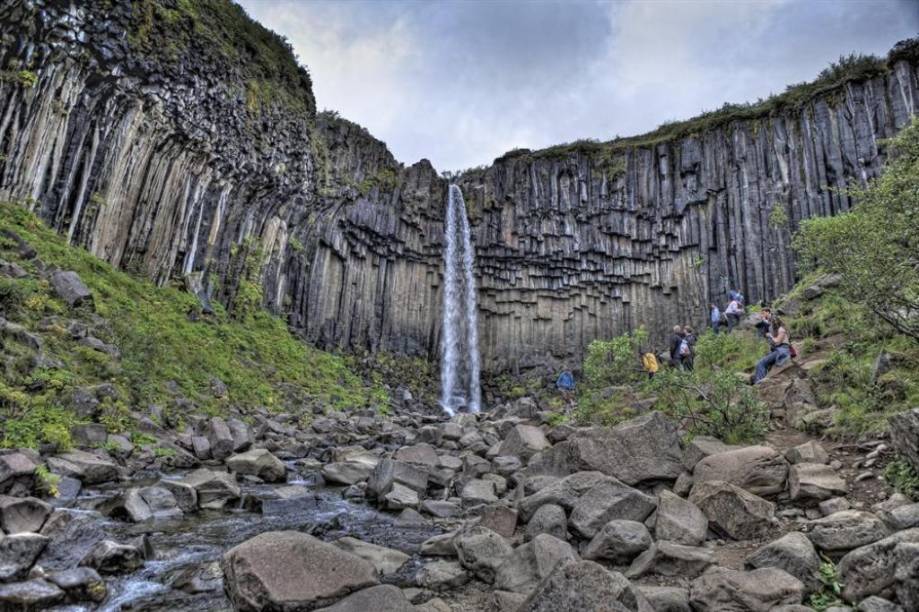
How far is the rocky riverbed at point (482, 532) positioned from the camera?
4230 mm

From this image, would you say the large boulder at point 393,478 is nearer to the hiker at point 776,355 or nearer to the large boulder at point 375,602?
the large boulder at point 375,602

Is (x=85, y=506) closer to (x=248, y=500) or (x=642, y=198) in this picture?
(x=248, y=500)

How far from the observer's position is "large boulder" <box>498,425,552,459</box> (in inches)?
419

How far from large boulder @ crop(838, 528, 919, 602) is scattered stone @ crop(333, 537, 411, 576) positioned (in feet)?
13.1

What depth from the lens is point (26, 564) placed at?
4719mm

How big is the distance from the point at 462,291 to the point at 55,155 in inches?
861

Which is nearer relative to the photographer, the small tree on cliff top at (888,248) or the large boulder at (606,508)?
the large boulder at (606,508)

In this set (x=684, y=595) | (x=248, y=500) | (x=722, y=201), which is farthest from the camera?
(x=722, y=201)

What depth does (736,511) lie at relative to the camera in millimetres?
5516

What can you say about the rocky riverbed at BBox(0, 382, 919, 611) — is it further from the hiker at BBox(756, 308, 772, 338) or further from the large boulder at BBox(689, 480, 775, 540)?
the hiker at BBox(756, 308, 772, 338)

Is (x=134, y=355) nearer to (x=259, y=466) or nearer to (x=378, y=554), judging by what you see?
(x=259, y=466)

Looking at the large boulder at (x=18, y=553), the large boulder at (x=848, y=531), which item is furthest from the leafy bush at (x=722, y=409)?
the large boulder at (x=18, y=553)

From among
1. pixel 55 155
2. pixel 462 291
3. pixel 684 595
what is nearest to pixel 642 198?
pixel 462 291

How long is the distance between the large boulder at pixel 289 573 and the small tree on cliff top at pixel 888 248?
7.45 meters
